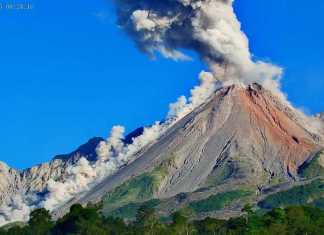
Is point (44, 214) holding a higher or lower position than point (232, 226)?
higher

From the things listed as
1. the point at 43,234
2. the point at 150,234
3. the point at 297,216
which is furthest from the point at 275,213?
the point at 43,234

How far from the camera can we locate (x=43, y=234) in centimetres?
15412

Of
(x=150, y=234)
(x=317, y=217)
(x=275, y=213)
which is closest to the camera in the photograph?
(x=150, y=234)

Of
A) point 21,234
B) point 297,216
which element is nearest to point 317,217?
point 297,216

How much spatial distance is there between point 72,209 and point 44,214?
5395 mm

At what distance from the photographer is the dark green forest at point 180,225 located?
138 m

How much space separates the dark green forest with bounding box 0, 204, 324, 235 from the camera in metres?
138

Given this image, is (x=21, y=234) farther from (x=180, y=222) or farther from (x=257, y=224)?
(x=257, y=224)

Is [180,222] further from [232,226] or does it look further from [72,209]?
[72,209]

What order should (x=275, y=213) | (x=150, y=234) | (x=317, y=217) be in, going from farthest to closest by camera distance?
(x=317, y=217) < (x=275, y=213) < (x=150, y=234)

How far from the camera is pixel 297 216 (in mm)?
149250

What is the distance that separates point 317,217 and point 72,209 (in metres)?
34.5

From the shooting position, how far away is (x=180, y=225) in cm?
14388

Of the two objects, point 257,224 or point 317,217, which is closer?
point 257,224
